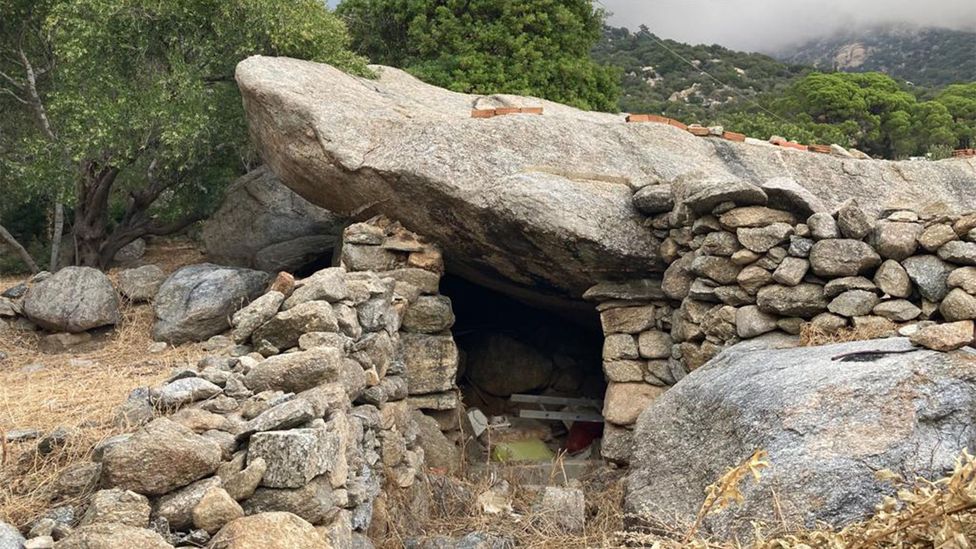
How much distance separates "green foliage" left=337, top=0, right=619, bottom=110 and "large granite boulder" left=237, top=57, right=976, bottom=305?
14.1 ft

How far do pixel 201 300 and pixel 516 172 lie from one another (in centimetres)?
338

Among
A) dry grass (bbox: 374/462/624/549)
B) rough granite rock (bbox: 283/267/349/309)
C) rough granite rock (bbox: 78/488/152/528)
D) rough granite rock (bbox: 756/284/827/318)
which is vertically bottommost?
dry grass (bbox: 374/462/624/549)

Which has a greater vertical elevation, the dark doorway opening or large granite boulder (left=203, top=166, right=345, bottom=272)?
large granite boulder (left=203, top=166, right=345, bottom=272)

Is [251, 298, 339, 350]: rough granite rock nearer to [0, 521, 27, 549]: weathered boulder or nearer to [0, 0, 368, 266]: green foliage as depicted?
[0, 521, 27, 549]: weathered boulder

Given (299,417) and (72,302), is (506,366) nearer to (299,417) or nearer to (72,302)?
(72,302)

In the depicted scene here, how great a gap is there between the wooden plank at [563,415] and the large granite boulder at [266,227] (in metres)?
2.97

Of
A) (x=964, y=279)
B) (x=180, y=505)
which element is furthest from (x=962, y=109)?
(x=180, y=505)

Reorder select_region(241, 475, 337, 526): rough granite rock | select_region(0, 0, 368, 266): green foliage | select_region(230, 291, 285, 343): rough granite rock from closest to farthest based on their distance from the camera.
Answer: select_region(241, 475, 337, 526): rough granite rock, select_region(230, 291, 285, 343): rough granite rock, select_region(0, 0, 368, 266): green foliage

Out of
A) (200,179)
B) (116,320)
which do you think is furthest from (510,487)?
(200,179)

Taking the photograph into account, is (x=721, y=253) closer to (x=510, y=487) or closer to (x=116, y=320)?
(x=510, y=487)

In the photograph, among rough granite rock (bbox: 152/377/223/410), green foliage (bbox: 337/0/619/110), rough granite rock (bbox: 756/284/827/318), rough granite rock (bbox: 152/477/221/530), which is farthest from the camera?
green foliage (bbox: 337/0/619/110)

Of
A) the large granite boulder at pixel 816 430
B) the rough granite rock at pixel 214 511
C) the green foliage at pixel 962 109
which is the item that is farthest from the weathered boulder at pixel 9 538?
the green foliage at pixel 962 109

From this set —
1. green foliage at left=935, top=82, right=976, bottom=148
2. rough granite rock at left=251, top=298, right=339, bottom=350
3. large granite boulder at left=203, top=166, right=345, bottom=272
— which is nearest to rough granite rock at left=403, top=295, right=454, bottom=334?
rough granite rock at left=251, top=298, right=339, bottom=350

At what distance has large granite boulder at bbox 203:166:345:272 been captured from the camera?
921cm
